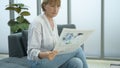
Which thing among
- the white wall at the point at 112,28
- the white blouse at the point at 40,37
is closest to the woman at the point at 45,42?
the white blouse at the point at 40,37

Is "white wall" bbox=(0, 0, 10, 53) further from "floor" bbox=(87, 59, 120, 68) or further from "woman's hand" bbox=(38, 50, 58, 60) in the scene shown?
"woman's hand" bbox=(38, 50, 58, 60)

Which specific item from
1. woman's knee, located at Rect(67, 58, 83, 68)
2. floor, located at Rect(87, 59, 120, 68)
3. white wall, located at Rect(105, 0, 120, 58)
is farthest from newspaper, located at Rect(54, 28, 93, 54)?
white wall, located at Rect(105, 0, 120, 58)

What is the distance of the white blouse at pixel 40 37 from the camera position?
6.15 feet

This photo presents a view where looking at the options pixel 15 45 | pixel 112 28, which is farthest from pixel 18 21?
pixel 112 28

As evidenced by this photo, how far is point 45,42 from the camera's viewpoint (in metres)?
1.98

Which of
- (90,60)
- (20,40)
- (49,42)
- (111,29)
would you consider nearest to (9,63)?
(20,40)

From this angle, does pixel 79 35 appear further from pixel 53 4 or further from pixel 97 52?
pixel 97 52

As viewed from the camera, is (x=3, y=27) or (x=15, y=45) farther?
(x=3, y=27)

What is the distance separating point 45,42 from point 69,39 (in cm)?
23

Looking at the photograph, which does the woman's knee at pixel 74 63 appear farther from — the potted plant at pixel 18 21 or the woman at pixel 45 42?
the potted plant at pixel 18 21

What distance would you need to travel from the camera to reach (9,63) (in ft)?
9.20

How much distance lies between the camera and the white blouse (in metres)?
1.88

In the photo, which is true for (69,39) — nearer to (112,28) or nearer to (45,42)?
(45,42)

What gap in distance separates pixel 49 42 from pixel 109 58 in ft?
9.64
